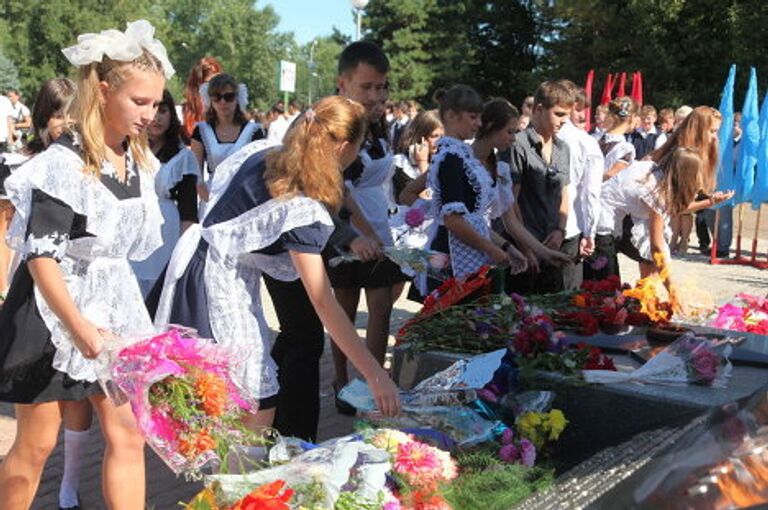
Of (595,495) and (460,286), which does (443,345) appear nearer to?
(460,286)

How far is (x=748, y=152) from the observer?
11.7 m

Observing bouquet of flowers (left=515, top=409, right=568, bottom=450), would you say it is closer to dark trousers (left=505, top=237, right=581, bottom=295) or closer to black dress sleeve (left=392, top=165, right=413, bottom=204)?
dark trousers (left=505, top=237, right=581, bottom=295)

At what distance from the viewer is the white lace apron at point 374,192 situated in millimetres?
5266

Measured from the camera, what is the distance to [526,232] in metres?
5.42

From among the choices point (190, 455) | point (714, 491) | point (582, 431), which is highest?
point (714, 491)


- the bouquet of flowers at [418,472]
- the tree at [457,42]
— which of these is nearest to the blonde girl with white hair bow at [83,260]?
the bouquet of flowers at [418,472]

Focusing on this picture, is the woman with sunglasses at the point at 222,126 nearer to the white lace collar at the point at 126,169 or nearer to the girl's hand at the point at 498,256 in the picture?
the girl's hand at the point at 498,256

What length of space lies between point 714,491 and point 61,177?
210cm

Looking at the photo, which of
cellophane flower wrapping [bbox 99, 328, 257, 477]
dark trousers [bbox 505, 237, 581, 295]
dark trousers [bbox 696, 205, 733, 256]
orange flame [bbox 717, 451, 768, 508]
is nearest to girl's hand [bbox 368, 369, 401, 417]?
cellophane flower wrapping [bbox 99, 328, 257, 477]

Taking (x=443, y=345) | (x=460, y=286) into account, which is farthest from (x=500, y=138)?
(x=443, y=345)

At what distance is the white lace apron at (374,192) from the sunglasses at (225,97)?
2245mm

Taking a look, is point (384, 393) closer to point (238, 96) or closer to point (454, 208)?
point (454, 208)

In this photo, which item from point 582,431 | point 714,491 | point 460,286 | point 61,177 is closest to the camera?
point 714,491

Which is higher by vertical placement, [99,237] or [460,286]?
[99,237]
